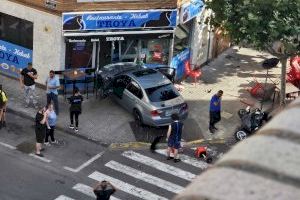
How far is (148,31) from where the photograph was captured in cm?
1988

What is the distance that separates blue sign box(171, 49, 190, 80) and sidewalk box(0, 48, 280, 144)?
54cm

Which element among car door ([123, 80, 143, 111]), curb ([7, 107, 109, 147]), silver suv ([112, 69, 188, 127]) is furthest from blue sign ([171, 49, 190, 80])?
→ curb ([7, 107, 109, 147])

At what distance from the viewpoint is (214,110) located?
699 inches

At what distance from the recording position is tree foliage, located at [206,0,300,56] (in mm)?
16266

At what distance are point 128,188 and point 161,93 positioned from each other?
4.05 m

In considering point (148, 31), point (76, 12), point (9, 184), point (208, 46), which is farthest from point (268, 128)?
point (208, 46)

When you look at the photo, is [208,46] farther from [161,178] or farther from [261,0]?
[161,178]

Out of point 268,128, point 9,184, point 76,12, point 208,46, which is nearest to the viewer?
point 268,128

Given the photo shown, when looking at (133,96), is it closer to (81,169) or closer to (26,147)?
(81,169)

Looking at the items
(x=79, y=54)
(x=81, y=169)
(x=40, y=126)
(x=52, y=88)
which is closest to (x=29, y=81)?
(x=52, y=88)

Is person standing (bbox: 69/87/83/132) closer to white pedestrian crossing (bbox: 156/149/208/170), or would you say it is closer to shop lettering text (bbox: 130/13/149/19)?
white pedestrian crossing (bbox: 156/149/208/170)

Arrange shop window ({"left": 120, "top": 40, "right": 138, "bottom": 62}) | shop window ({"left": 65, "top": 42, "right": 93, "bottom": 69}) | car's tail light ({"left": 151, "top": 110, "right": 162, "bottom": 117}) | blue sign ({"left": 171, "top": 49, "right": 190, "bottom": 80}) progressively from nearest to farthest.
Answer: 1. car's tail light ({"left": 151, "top": 110, "right": 162, "bottom": 117})
2. shop window ({"left": 65, "top": 42, "right": 93, "bottom": 69})
3. shop window ({"left": 120, "top": 40, "right": 138, "bottom": 62})
4. blue sign ({"left": 171, "top": 49, "right": 190, "bottom": 80})

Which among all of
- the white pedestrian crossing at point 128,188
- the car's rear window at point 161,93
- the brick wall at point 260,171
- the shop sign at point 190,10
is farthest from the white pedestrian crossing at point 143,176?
the brick wall at point 260,171

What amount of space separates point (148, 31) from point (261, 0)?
186 inches
